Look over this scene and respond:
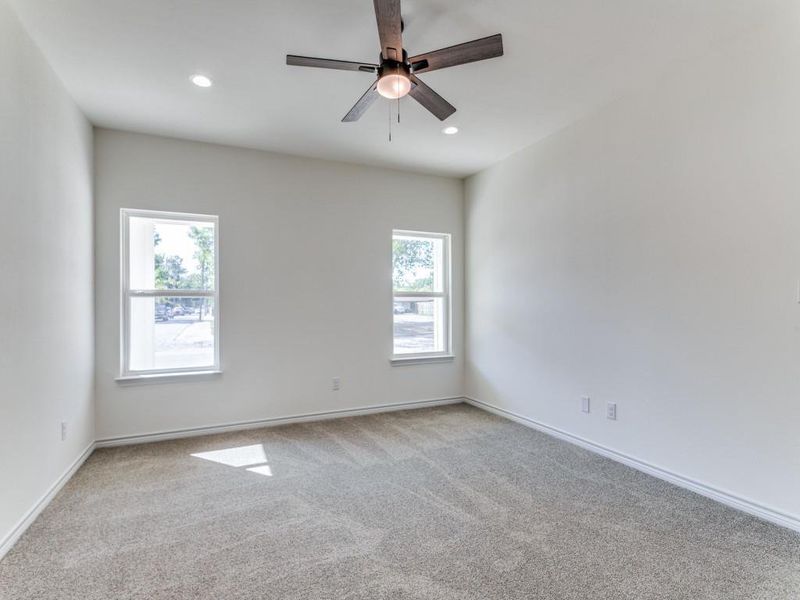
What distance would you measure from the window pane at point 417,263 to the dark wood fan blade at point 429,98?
2.31m

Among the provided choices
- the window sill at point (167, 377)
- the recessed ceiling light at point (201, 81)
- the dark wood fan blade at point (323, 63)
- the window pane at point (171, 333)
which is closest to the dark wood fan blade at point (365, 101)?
the dark wood fan blade at point (323, 63)

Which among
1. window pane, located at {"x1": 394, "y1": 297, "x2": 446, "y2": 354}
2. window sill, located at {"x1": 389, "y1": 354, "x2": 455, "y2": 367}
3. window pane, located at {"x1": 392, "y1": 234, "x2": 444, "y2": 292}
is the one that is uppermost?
window pane, located at {"x1": 392, "y1": 234, "x2": 444, "y2": 292}

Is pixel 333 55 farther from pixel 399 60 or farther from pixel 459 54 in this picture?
pixel 459 54

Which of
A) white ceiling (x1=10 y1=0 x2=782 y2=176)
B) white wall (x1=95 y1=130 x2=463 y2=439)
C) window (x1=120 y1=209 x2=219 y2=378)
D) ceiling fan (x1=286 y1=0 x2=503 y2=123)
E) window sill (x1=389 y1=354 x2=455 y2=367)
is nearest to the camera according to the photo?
ceiling fan (x1=286 y1=0 x2=503 y2=123)

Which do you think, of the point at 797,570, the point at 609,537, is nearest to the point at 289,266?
the point at 609,537

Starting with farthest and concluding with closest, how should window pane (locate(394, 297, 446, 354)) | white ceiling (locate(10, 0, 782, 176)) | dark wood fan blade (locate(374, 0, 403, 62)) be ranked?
window pane (locate(394, 297, 446, 354))
white ceiling (locate(10, 0, 782, 176))
dark wood fan blade (locate(374, 0, 403, 62))

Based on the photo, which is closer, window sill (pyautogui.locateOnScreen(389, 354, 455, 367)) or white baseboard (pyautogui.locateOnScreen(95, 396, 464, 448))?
white baseboard (pyautogui.locateOnScreen(95, 396, 464, 448))

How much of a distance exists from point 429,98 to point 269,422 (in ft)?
10.6

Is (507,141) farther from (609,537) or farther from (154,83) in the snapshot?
(609,537)

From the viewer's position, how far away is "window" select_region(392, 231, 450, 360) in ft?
15.5

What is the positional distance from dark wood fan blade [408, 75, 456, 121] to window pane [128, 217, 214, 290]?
2515 mm

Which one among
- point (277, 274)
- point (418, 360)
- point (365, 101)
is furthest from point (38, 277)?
point (418, 360)

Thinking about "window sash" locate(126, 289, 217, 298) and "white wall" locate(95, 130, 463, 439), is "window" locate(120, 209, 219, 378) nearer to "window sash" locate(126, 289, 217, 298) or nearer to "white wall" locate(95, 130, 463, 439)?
"window sash" locate(126, 289, 217, 298)

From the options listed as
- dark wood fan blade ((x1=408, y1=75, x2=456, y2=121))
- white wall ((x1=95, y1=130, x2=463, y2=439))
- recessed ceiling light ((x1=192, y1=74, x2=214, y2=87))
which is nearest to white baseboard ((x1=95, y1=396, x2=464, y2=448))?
white wall ((x1=95, y1=130, x2=463, y2=439))
